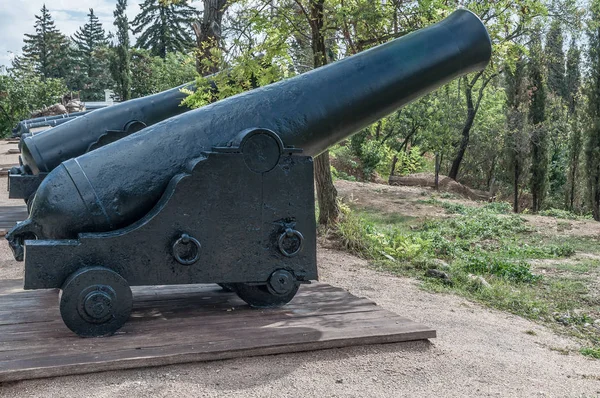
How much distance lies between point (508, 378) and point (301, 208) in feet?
4.02

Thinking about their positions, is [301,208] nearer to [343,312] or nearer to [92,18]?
[343,312]

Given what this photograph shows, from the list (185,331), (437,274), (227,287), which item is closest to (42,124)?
(437,274)

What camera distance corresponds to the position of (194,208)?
9.77 ft

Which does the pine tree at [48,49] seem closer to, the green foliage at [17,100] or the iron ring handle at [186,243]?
the green foliage at [17,100]

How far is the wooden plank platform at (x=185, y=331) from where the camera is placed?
259cm

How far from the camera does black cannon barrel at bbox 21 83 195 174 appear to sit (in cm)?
567

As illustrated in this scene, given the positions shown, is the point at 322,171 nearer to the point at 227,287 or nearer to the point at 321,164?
the point at 321,164

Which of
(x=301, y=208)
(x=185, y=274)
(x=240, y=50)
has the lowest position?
(x=185, y=274)

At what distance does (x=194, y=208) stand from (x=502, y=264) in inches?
215

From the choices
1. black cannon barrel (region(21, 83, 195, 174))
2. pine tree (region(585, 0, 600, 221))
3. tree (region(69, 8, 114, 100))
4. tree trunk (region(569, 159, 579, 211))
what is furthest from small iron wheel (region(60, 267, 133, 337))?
tree (region(69, 8, 114, 100))

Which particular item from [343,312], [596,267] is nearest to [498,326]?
[343,312]

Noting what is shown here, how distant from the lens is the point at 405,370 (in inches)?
111

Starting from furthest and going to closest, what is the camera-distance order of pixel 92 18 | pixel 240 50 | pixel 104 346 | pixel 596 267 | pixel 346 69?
pixel 92 18 → pixel 596 267 → pixel 240 50 → pixel 346 69 → pixel 104 346

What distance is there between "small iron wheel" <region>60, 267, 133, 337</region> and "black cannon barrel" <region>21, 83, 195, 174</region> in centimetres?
315
